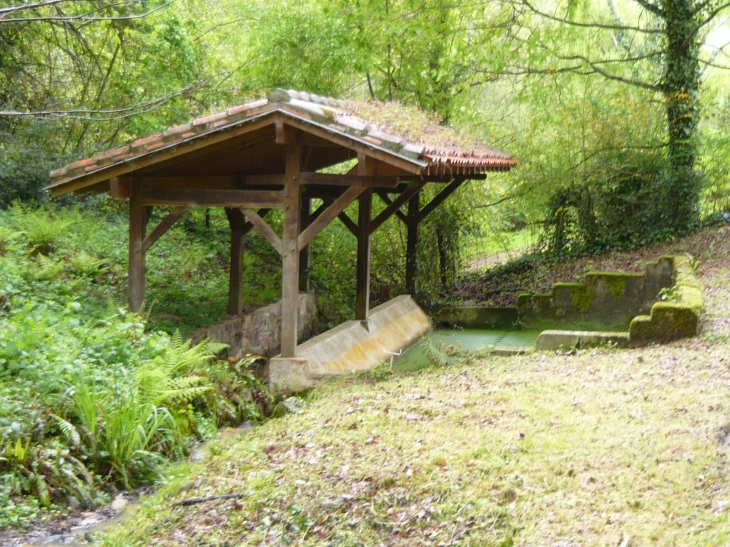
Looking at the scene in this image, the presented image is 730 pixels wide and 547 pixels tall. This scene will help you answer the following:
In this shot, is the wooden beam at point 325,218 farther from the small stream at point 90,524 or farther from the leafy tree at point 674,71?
the leafy tree at point 674,71

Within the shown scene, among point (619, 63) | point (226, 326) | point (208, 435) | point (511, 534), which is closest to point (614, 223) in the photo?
point (619, 63)

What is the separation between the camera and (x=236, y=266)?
10.6m

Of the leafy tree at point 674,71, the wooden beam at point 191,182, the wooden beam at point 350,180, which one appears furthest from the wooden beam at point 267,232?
the leafy tree at point 674,71

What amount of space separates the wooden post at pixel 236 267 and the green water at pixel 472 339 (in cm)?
247

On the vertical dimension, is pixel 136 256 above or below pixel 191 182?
below

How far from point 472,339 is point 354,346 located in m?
3.57

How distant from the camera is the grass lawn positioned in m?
3.87

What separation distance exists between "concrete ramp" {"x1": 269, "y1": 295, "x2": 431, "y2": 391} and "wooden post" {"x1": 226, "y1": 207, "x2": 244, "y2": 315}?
4.89 ft

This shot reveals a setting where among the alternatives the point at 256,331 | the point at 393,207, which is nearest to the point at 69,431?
the point at 256,331

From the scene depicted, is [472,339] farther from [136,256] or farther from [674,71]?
[674,71]

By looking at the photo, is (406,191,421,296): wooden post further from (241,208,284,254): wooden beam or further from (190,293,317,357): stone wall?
(241,208,284,254): wooden beam

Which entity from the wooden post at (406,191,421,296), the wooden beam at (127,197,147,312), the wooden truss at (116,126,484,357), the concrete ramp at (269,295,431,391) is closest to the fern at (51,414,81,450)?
the concrete ramp at (269,295,431,391)

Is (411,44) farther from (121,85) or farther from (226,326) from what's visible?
(226,326)

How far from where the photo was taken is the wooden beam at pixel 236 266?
10.5m
